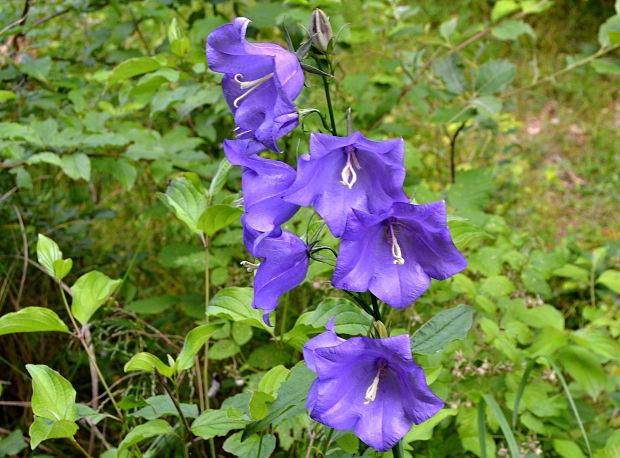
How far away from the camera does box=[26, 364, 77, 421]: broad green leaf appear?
1195 millimetres

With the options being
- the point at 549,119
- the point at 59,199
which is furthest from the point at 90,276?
the point at 549,119

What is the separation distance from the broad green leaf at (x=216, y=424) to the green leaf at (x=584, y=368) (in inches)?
41.4

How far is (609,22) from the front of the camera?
2.19 m

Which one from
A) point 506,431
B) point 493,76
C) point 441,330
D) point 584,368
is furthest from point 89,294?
point 493,76

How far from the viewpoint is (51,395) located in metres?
1.22

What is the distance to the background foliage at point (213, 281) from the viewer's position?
1301mm

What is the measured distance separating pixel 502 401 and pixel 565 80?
353cm

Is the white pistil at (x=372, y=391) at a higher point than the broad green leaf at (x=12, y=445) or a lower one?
higher

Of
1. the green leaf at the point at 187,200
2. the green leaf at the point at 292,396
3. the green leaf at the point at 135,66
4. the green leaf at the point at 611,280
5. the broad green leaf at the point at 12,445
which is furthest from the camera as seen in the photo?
the green leaf at the point at 611,280

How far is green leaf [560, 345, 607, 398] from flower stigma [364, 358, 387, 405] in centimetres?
98

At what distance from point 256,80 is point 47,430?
71cm

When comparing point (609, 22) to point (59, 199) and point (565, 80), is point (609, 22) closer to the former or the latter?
point (59, 199)

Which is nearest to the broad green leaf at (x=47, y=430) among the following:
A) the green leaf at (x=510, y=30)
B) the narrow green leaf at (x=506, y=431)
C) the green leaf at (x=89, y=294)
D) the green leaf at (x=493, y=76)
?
the green leaf at (x=89, y=294)

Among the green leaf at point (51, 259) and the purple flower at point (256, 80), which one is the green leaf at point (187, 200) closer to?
the green leaf at point (51, 259)
